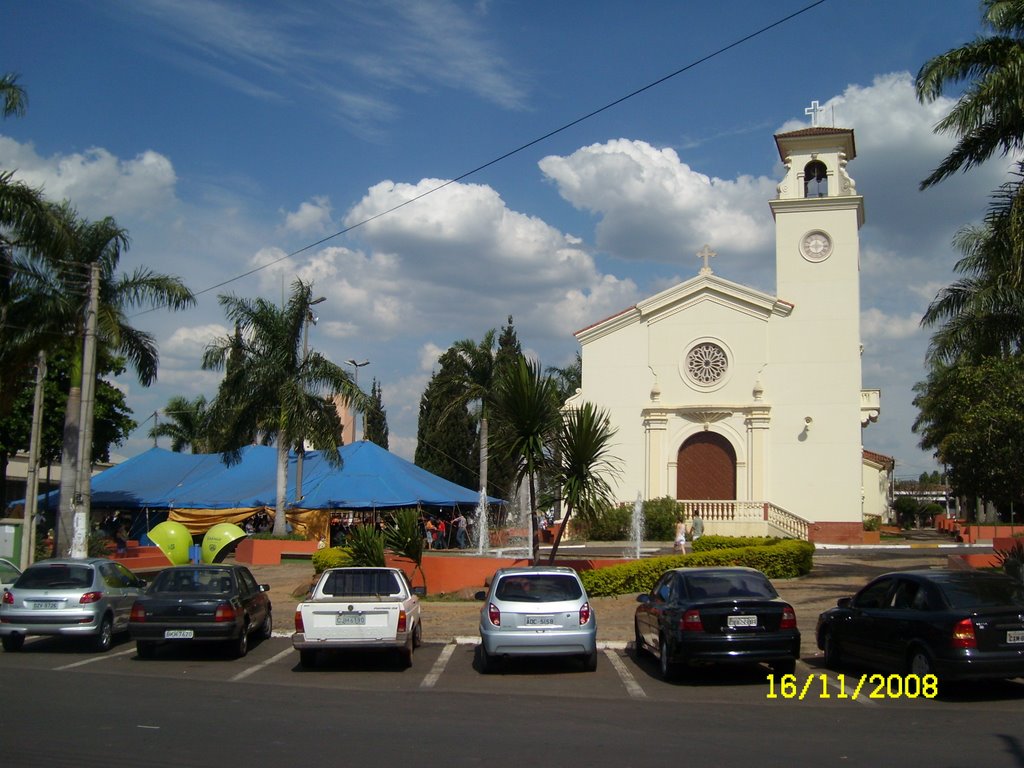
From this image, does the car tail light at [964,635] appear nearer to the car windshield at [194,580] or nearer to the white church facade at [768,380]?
the car windshield at [194,580]

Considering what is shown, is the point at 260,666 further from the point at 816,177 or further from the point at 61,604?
the point at 816,177

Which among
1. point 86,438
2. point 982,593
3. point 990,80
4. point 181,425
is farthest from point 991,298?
point 181,425

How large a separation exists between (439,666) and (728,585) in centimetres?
426

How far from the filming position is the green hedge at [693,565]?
2016 centimetres

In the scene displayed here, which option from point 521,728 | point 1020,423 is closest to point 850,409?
point 1020,423

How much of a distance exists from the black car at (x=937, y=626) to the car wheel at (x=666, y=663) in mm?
2183

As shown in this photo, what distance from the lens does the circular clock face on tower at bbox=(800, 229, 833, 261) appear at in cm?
4016

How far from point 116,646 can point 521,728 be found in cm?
940

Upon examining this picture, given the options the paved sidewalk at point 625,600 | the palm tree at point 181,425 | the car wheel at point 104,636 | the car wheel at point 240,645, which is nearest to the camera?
the car wheel at point 240,645

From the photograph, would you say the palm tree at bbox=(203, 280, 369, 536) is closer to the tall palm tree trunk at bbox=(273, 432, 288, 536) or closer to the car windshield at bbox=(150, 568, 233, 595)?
the tall palm tree trunk at bbox=(273, 432, 288, 536)

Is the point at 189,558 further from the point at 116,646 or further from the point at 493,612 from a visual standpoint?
the point at 493,612

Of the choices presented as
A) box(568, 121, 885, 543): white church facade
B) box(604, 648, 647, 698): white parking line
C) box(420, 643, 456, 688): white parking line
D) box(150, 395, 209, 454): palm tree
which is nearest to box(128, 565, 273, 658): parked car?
box(420, 643, 456, 688): white parking line

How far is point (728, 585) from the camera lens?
40.5 feet
